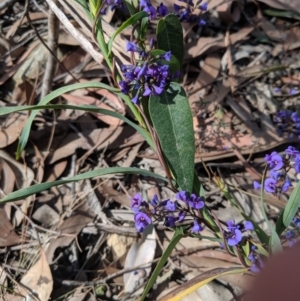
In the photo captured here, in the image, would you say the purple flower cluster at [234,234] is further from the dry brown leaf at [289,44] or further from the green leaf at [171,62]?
the dry brown leaf at [289,44]

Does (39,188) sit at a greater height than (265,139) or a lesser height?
greater

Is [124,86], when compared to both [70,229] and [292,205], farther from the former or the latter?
[70,229]

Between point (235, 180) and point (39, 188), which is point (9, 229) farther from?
point (235, 180)

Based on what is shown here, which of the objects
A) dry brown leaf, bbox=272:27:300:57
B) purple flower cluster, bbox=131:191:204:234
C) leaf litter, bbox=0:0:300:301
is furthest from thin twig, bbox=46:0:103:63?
dry brown leaf, bbox=272:27:300:57

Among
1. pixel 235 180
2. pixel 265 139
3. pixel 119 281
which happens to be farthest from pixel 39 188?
pixel 265 139

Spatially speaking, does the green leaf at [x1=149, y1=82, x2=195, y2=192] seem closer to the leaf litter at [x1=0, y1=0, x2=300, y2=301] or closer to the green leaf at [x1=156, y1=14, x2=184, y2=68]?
the green leaf at [x1=156, y1=14, x2=184, y2=68]

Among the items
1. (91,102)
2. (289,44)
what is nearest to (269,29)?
(289,44)
